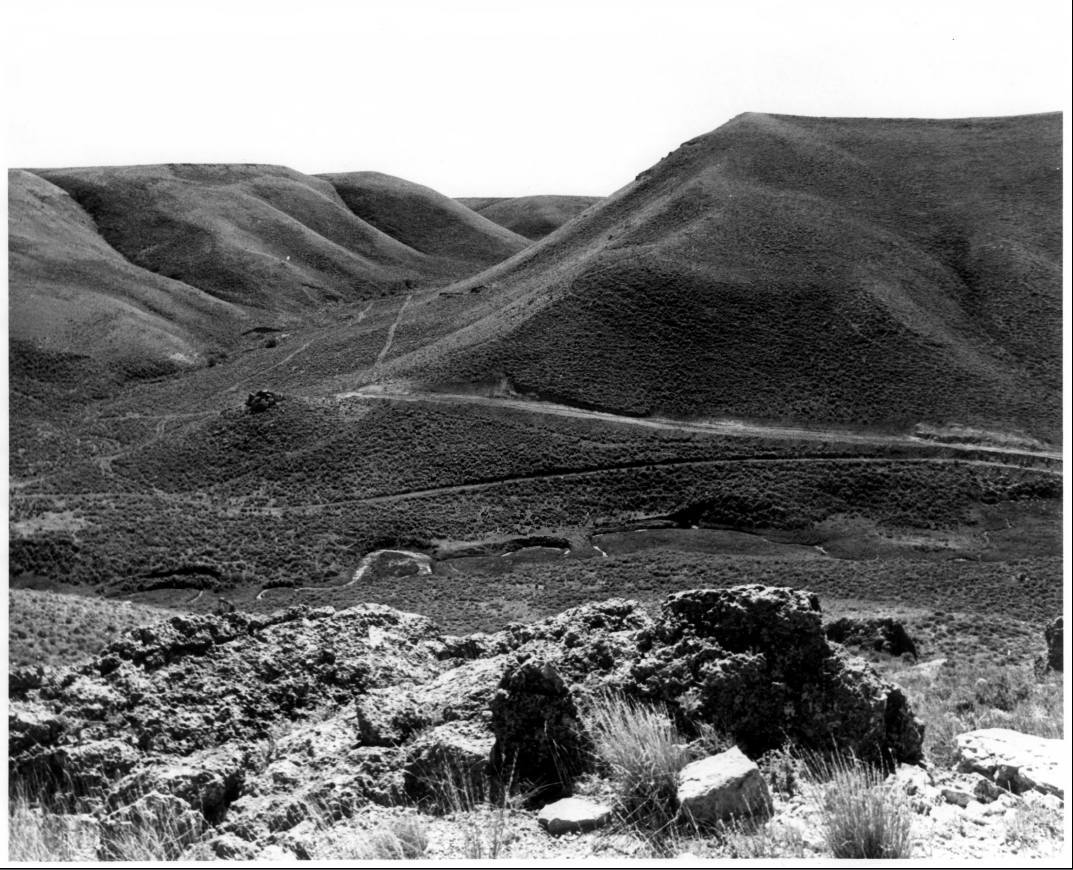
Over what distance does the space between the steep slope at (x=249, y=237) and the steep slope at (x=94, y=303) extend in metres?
6.58

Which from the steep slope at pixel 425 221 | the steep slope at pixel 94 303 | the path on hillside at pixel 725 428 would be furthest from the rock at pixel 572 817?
the steep slope at pixel 425 221

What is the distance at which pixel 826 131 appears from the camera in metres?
67.5

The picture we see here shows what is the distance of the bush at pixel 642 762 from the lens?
5422mm

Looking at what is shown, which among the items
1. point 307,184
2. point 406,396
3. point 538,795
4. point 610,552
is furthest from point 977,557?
point 307,184

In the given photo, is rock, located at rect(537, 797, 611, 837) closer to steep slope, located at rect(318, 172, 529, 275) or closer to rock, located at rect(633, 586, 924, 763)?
rock, located at rect(633, 586, 924, 763)

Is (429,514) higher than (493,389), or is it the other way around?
(493,389)

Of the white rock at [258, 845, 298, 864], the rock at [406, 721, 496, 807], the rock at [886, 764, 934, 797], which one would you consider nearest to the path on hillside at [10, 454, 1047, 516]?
the rock at [406, 721, 496, 807]

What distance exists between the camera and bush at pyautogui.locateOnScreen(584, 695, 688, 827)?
213 inches

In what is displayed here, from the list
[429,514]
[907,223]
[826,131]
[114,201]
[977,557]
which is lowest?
[977,557]

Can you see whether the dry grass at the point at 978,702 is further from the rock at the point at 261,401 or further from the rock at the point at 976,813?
the rock at the point at 261,401

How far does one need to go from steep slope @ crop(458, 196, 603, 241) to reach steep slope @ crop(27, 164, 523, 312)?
118 ft

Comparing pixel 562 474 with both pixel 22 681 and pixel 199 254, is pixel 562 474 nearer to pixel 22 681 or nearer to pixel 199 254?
pixel 22 681

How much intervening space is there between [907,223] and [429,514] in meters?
36.9

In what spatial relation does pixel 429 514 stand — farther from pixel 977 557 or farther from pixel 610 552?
pixel 977 557
